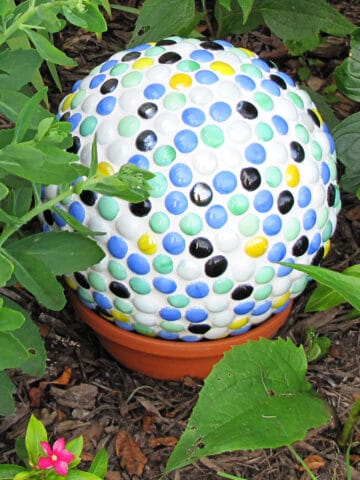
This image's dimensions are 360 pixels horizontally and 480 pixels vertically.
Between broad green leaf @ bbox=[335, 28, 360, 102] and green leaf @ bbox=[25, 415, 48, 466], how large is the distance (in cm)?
101

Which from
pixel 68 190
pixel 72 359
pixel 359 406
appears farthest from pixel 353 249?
pixel 68 190

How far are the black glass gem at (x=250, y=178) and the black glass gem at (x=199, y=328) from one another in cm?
26

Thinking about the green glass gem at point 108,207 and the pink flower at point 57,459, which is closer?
the pink flower at point 57,459

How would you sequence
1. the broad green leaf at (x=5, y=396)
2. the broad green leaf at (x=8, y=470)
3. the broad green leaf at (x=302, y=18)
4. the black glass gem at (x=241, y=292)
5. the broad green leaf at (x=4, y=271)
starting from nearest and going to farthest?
the broad green leaf at (x=4, y=271) < the broad green leaf at (x=8, y=470) < the broad green leaf at (x=5, y=396) < the black glass gem at (x=241, y=292) < the broad green leaf at (x=302, y=18)

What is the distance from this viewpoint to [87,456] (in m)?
1.63

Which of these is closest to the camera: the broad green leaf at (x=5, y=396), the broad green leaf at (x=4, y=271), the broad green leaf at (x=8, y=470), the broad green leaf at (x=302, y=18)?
the broad green leaf at (x=4, y=271)

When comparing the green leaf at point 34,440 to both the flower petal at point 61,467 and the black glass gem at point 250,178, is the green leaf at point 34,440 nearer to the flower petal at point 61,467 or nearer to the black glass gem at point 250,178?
the flower petal at point 61,467

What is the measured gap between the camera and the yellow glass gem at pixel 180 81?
1.50 m

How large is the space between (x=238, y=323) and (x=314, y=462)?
0.31 meters

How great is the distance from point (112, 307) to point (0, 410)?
28 centimetres

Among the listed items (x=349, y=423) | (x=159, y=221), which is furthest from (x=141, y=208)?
(x=349, y=423)

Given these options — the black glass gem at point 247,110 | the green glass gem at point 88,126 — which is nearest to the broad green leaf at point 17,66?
the green glass gem at point 88,126

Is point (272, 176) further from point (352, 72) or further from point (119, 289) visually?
point (352, 72)

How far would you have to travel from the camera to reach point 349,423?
1.60 meters
